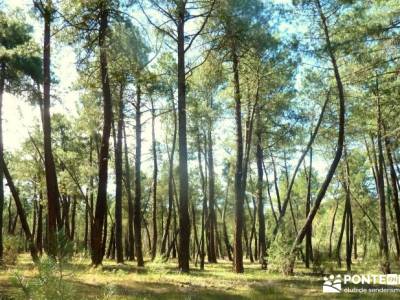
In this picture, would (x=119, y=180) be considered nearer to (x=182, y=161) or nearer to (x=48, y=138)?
(x=48, y=138)

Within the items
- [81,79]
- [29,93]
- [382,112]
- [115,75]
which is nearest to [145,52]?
[115,75]

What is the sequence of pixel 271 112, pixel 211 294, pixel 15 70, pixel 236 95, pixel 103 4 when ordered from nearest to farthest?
1. pixel 211 294
2. pixel 103 4
3. pixel 236 95
4. pixel 15 70
5. pixel 271 112

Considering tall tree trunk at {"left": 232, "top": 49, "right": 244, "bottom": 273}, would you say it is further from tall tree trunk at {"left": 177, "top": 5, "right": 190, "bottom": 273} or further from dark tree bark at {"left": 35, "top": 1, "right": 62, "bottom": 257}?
dark tree bark at {"left": 35, "top": 1, "right": 62, "bottom": 257}

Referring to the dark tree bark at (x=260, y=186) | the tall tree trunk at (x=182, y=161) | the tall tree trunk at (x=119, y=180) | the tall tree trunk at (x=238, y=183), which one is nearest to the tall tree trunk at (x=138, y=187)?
the tall tree trunk at (x=119, y=180)

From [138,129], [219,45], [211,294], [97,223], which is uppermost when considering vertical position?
[219,45]

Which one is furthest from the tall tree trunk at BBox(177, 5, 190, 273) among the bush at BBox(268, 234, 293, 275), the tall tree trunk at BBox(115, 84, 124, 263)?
the tall tree trunk at BBox(115, 84, 124, 263)

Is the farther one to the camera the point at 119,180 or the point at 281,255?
the point at 119,180

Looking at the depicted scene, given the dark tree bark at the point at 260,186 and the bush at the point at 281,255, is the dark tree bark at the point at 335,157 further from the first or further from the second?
the dark tree bark at the point at 260,186

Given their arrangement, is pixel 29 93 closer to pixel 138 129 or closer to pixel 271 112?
pixel 138 129

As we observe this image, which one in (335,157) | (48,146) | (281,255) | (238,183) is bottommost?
(281,255)

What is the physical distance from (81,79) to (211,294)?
9803mm

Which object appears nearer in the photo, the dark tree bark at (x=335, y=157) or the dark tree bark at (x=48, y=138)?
the dark tree bark at (x=48, y=138)

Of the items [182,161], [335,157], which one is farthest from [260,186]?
[182,161]

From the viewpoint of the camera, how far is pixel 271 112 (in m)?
22.7
